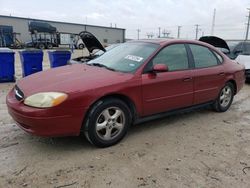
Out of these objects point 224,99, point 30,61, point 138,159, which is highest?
point 30,61

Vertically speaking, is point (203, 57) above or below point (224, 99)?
above

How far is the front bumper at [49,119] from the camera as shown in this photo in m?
2.77

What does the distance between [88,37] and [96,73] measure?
4.09 m

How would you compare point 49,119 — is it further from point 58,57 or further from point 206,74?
point 58,57

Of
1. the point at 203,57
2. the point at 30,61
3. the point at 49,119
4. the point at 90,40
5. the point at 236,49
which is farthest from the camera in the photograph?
the point at 236,49

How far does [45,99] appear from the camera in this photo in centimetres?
283

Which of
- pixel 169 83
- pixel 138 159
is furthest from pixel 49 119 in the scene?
pixel 169 83

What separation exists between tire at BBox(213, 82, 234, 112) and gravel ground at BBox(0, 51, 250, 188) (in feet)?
2.70

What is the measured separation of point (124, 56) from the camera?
387 centimetres

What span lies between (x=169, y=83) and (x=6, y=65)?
5.95 metres

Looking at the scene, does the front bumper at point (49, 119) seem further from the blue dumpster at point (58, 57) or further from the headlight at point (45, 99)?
the blue dumpster at point (58, 57)

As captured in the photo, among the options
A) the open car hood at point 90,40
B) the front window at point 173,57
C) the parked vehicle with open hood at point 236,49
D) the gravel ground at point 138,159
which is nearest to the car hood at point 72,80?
the front window at point 173,57

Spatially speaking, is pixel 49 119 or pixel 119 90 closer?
pixel 49 119

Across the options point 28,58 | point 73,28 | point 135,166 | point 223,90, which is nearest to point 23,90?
point 135,166
